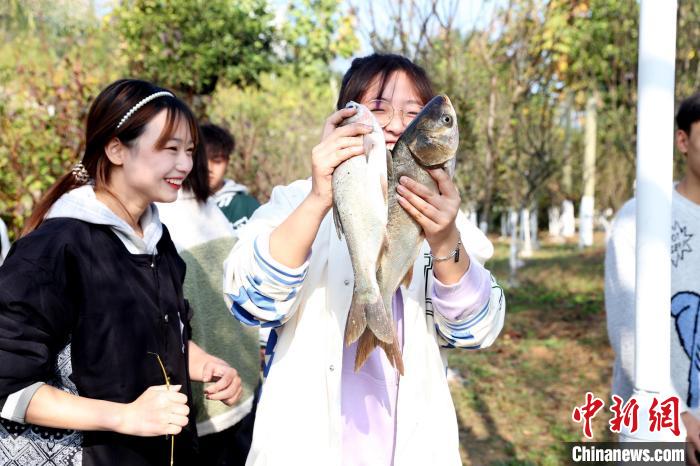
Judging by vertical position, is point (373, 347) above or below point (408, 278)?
below

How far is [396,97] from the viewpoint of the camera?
71.7 inches

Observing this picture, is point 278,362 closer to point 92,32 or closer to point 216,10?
point 216,10

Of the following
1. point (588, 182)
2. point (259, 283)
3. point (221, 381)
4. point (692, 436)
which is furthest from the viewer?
point (588, 182)

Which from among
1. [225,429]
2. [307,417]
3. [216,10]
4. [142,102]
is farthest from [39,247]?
[216,10]

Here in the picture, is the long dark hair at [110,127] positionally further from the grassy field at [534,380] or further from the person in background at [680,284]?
the grassy field at [534,380]

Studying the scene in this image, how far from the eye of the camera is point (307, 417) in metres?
1.70

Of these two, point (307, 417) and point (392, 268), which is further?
point (307, 417)

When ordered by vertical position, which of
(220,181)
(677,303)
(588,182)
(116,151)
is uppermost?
(588,182)

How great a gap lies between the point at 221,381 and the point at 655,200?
1.57 meters

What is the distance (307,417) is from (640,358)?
3.62 ft

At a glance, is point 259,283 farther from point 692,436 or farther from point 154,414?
point 692,436

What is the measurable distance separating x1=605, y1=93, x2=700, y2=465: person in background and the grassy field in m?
2.45

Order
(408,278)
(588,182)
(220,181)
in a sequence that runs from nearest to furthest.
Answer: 1. (408,278)
2. (220,181)
3. (588,182)

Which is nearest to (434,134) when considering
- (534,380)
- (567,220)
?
(534,380)
